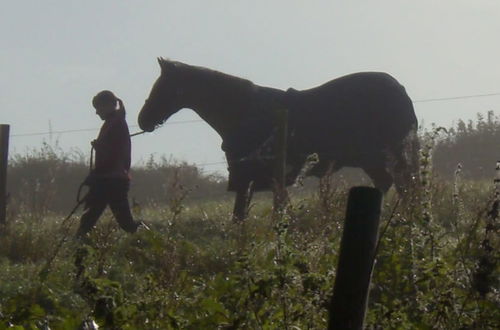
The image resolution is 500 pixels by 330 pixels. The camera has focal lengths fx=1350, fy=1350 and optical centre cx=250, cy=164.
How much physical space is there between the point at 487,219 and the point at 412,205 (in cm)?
96

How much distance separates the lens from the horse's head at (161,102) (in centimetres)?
1527

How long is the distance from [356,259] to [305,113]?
456 inches

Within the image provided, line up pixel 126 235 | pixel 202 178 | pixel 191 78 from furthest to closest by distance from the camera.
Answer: pixel 202 178 < pixel 191 78 < pixel 126 235

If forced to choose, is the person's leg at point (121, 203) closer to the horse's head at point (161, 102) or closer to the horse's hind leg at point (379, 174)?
the horse's head at point (161, 102)

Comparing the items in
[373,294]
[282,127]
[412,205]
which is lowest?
[373,294]

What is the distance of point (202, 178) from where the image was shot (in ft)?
91.7

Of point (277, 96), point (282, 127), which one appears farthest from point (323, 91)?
point (282, 127)

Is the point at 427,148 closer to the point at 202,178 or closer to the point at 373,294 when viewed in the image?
the point at 373,294

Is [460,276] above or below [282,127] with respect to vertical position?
below

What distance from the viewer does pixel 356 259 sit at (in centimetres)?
385

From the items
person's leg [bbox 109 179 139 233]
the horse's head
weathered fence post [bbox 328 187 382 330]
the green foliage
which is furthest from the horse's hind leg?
weathered fence post [bbox 328 187 382 330]

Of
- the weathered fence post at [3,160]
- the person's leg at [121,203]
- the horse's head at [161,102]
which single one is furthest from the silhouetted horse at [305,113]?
the weathered fence post at [3,160]

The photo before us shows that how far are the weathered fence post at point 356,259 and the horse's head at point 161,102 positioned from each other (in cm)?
1143

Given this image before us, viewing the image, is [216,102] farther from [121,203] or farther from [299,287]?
[299,287]
